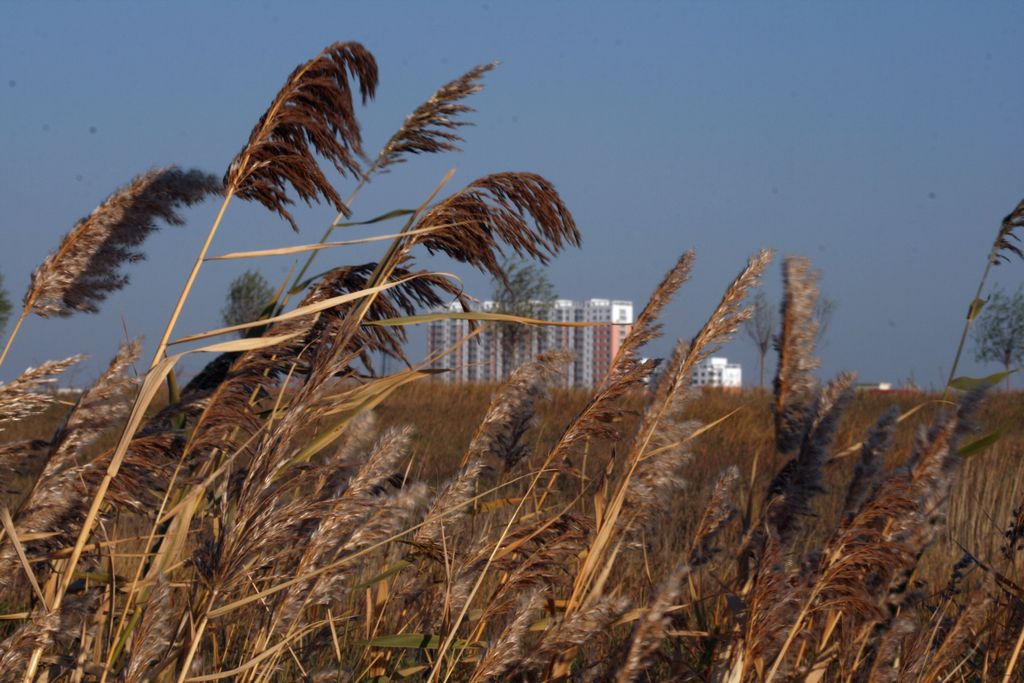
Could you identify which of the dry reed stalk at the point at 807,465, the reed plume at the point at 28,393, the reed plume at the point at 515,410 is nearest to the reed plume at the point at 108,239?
the reed plume at the point at 28,393

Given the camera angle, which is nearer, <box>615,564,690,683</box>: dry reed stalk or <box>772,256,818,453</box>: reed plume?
<box>615,564,690,683</box>: dry reed stalk

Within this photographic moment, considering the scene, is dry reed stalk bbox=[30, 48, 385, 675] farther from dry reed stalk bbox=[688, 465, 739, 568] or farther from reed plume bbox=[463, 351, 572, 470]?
dry reed stalk bbox=[688, 465, 739, 568]

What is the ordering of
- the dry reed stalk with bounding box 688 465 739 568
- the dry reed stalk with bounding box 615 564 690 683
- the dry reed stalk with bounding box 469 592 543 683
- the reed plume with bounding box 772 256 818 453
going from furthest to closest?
the dry reed stalk with bounding box 688 465 739 568 → the reed plume with bounding box 772 256 818 453 → the dry reed stalk with bounding box 469 592 543 683 → the dry reed stalk with bounding box 615 564 690 683

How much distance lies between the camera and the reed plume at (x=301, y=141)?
2014 millimetres

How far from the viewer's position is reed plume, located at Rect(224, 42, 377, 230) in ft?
6.61

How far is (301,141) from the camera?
2.07 metres

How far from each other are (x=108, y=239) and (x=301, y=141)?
22.2 inches

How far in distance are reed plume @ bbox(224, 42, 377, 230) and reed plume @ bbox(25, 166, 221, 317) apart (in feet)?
0.89

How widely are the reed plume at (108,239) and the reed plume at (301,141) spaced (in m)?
0.27

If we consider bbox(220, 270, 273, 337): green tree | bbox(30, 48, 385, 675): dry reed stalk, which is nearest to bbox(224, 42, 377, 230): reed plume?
bbox(30, 48, 385, 675): dry reed stalk

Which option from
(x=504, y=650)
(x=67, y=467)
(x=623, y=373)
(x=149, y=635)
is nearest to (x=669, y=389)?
(x=623, y=373)

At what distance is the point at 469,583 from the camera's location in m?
1.97

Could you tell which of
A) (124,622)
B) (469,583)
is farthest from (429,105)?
(124,622)

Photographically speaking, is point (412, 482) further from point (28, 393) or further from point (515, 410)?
point (28, 393)
